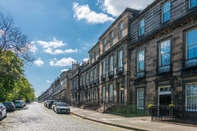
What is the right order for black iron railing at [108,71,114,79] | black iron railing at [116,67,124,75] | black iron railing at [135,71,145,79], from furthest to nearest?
black iron railing at [108,71,114,79]
black iron railing at [116,67,124,75]
black iron railing at [135,71,145,79]

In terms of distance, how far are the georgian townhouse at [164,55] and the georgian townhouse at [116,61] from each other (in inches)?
43.1

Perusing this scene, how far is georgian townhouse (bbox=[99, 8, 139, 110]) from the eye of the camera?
25.7 m

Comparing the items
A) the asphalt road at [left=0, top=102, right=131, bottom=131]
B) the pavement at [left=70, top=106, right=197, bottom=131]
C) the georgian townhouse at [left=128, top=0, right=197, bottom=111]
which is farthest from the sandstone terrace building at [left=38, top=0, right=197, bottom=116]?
the asphalt road at [left=0, top=102, right=131, bottom=131]

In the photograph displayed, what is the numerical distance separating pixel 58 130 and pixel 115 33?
65.0 feet

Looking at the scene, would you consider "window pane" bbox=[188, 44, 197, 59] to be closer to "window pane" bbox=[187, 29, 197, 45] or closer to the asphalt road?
"window pane" bbox=[187, 29, 197, 45]

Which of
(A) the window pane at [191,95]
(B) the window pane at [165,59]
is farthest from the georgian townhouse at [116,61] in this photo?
(A) the window pane at [191,95]

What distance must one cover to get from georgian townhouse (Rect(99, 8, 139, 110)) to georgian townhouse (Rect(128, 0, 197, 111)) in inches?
43.1

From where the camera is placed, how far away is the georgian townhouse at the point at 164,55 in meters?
16.0

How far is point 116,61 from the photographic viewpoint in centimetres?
2845

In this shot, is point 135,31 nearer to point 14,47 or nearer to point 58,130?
point 14,47

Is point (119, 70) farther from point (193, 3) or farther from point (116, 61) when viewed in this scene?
point (193, 3)

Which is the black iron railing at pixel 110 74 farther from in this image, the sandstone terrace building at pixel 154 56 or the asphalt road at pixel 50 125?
the asphalt road at pixel 50 125

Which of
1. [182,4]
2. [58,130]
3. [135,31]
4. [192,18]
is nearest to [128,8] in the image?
[135,31]

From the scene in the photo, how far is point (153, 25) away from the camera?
21.0 meters
